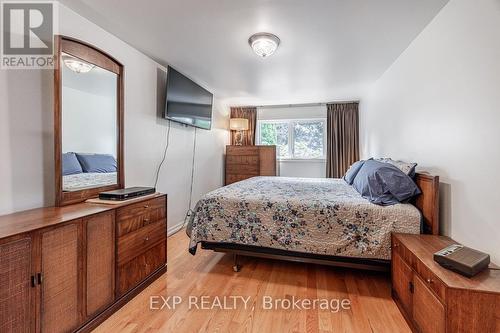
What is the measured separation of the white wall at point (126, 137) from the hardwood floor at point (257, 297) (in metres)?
0.99

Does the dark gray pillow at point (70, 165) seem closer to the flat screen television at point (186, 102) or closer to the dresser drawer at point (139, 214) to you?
the dresser drawer at point (139, 214)

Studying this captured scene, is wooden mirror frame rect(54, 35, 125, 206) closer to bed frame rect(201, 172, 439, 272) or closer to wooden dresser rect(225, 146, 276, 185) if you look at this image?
bed frame rect(201, 172, 439, 272)

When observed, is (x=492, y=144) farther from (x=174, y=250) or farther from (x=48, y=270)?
(x=174, y=250)

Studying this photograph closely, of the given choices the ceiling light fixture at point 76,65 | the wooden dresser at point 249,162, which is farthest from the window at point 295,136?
the ceiling light fixture at point 76,65

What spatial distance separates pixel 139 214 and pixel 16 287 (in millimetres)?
864

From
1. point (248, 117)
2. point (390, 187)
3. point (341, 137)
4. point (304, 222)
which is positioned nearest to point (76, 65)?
point (304, 222)

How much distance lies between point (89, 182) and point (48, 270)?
845mm

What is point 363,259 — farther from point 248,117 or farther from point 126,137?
point 248,117

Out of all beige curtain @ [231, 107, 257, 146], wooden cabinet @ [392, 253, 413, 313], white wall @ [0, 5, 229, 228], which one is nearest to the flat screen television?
white wall @ [0, 5, 229, 228]

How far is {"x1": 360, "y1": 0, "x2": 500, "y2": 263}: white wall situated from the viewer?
137cm

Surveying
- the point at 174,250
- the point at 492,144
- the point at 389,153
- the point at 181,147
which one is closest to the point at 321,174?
the point at 389,153

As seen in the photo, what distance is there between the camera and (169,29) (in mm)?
2191

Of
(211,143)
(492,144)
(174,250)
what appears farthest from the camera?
(211,143)

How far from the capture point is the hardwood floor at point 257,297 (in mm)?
1565
